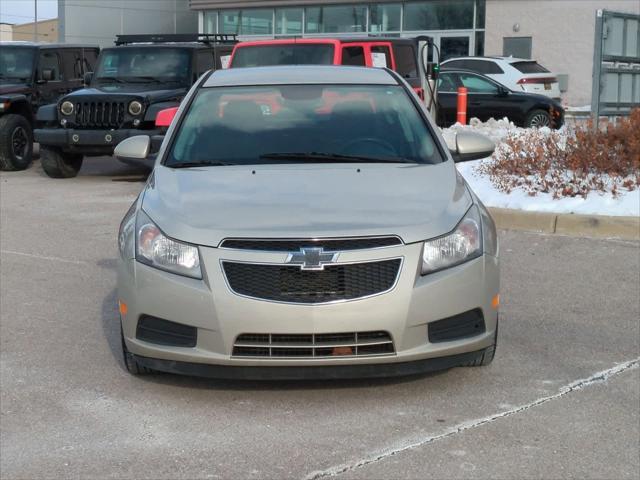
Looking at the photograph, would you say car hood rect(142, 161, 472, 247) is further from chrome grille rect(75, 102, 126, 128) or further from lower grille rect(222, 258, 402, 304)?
chrome grille rect(75, 102, 126, 128)

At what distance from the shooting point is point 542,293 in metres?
7.51

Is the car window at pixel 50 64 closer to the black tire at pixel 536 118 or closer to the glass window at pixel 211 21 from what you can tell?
the black tire at pixel 536 118

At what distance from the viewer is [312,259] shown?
4.73 m

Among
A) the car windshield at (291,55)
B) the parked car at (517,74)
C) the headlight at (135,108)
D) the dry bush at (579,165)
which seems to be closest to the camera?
the dry bush at (579,165)

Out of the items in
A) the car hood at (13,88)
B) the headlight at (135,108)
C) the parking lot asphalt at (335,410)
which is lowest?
the parking lot asphalt at (335,410)

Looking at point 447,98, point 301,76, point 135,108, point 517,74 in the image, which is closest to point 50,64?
point 135,108

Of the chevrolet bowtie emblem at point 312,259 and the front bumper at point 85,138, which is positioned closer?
the chevrolet bowtie emblem at point 312,259

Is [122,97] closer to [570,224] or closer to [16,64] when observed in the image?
[16,64]

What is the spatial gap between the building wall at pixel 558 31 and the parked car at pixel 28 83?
17.6 metres

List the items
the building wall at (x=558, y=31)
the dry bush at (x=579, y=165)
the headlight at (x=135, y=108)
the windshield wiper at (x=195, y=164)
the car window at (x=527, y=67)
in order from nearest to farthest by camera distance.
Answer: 1. the windshield wiper at (x=195, y=164)
2. the dry bush at (x=579, y=165)
3. the headlight at (x=135, y=108)
4. the car window at (x=527, y=67)
5. the building wall at (x=558, y=31)

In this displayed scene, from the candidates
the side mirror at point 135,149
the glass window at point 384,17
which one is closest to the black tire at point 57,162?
the side mirror at point 135,149

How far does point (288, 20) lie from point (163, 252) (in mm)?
34066

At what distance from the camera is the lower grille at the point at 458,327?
4902mm

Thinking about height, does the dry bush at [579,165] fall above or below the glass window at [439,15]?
below
